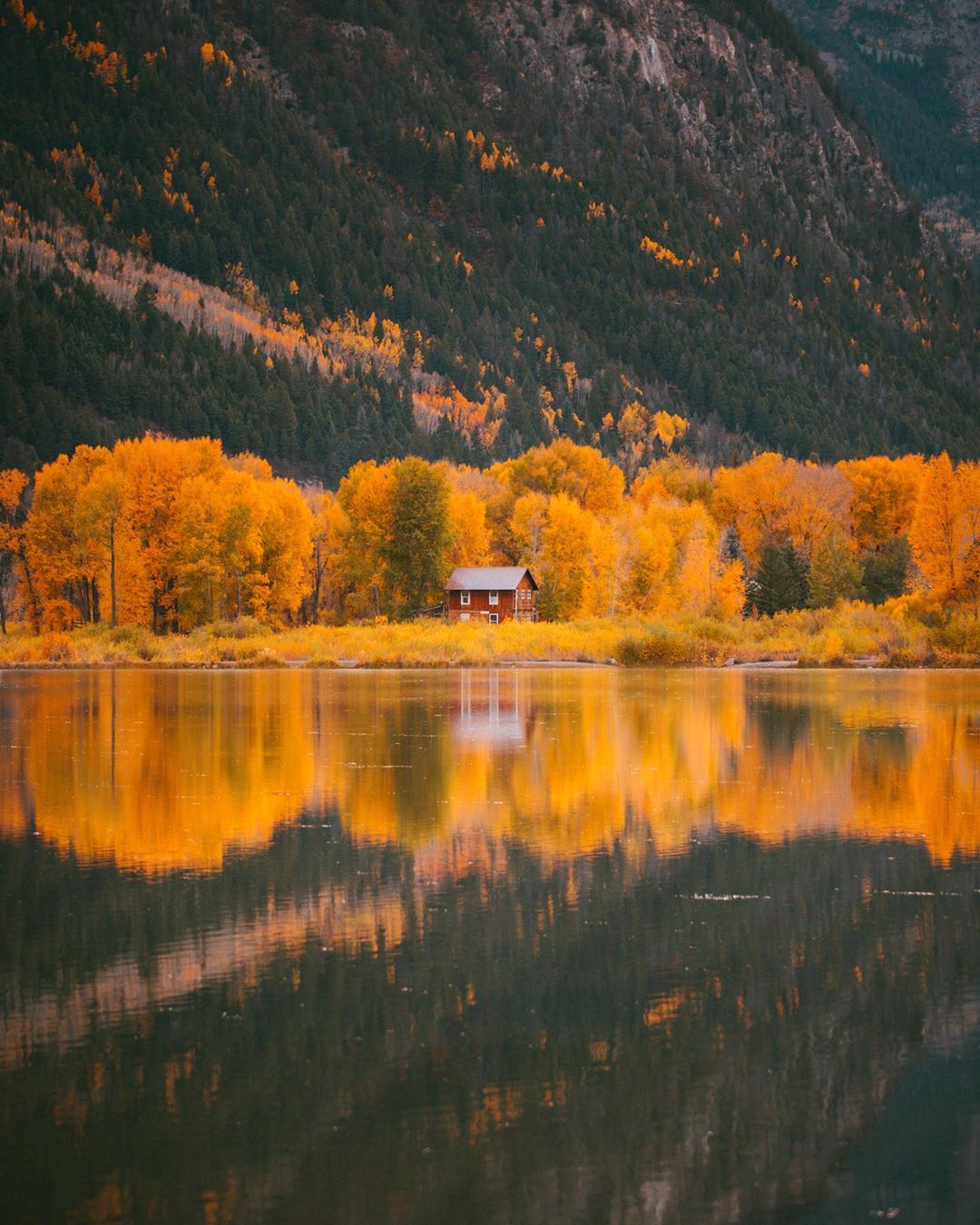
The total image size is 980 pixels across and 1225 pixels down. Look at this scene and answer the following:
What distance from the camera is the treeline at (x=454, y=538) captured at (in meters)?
85.9

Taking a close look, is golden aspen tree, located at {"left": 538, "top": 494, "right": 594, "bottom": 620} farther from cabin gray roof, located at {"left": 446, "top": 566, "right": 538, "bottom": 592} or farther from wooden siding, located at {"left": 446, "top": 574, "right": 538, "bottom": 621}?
wooden siding, located at {"left": 446, "top": 574, "right": 538, "bottom": 621}

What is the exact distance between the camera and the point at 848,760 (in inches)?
1219

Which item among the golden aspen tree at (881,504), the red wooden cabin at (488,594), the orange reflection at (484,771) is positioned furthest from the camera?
the golden aspen tree at (881,504)

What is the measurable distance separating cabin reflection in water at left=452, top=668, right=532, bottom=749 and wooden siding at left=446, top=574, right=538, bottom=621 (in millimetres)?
33694

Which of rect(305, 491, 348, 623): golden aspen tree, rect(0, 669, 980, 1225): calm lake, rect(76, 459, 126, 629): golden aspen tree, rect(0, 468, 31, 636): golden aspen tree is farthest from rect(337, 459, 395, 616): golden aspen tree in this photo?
rect(0, 669, 980, 1225): calm lake

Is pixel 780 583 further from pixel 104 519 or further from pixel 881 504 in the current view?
pixel 104 519

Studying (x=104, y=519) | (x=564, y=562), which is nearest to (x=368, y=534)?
(x=564, y=562)

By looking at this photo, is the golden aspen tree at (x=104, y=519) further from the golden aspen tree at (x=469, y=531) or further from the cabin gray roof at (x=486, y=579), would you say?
the golden aspen tree at (x=469, y=531)

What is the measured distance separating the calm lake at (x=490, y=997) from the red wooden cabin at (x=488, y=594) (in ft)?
255

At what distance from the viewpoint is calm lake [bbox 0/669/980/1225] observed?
10.1 m

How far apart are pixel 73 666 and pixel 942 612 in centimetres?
4440

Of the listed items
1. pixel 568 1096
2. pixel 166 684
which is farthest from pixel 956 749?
pixel 166 684

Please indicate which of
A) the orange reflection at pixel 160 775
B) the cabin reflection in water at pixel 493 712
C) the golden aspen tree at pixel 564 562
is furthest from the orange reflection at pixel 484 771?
the golden aspen tree at pixel 564 562

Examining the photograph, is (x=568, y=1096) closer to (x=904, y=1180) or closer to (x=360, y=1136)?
(x=360, y=1136)
